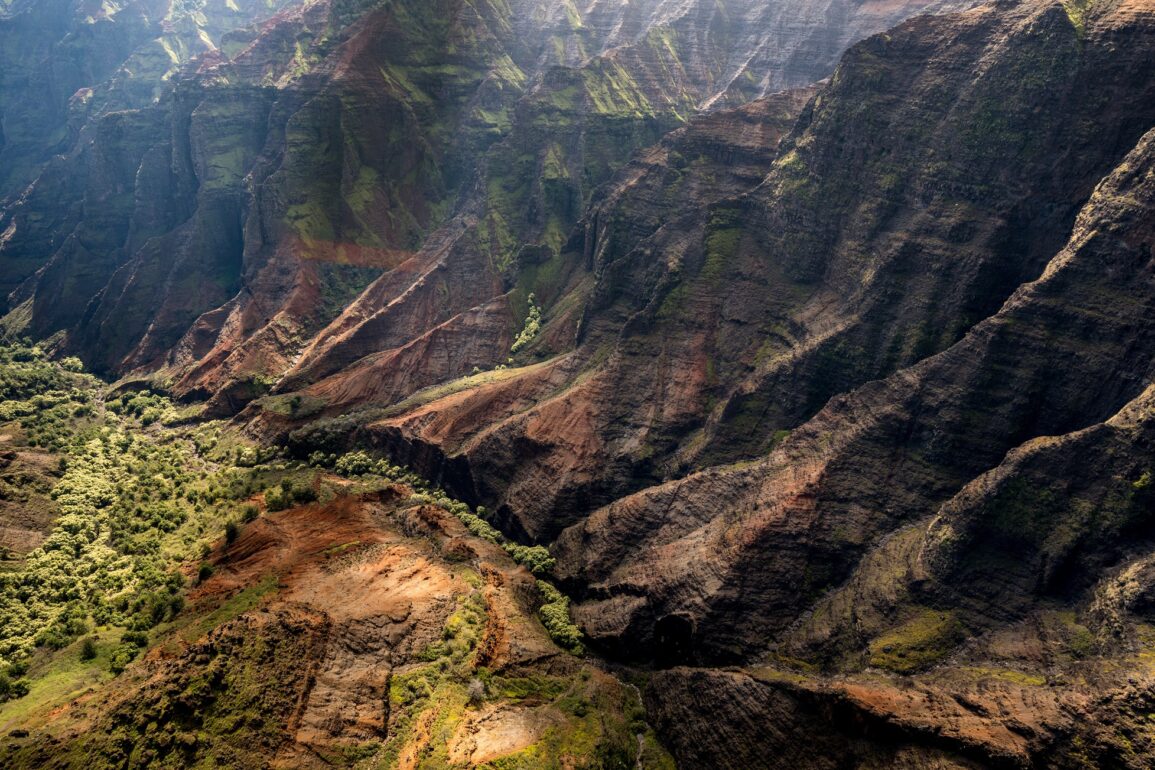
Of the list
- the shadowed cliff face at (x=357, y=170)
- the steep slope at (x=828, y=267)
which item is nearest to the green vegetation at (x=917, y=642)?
the steep slope at (x=828, y=267)

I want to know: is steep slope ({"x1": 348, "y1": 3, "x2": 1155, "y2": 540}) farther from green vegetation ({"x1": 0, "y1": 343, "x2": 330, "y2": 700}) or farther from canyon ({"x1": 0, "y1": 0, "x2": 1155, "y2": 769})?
green vegetation ({"x1": 0, "y1": 343, "x2": 330, "y2": 700})

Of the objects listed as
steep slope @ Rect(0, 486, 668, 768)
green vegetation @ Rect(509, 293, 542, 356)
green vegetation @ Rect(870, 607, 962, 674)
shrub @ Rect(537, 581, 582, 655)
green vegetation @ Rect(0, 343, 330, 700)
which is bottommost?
green vegetation @ Rect(0, 343, 330, 700)

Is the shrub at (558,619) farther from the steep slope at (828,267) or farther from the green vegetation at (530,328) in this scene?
the green vegetation at (530,328)

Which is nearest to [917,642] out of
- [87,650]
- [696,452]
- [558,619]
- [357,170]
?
[558,619]

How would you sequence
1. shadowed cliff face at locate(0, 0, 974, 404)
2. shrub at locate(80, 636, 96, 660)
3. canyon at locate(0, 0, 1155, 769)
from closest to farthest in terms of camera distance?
canyon at locate(0, 0, 1155, 769) → shrub at locate(80, 636, 96, 660) → shadowed cliff face at locate(0, 0, 974, 404)

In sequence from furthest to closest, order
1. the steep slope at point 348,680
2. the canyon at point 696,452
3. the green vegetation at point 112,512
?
the green vegetation at point 112,512 → the canyon at point 696,452 → the steep slope at point 348,680

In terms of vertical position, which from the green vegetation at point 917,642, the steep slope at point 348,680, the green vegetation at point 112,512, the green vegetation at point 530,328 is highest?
the green vegetation at point 530,328

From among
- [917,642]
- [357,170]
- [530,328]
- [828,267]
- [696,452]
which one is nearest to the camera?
[917,642]

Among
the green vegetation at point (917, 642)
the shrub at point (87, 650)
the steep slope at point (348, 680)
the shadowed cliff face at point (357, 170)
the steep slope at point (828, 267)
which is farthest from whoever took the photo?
the shadowed cliff face at point (357, 170)

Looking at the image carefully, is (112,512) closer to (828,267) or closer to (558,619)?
(558,619)

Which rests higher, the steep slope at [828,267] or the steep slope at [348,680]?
the steep slope at [828,267]

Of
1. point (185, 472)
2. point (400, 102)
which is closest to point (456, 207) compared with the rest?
point (400, 102)

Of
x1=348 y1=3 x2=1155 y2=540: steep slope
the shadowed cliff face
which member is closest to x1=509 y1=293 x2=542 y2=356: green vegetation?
the shadowed cliff face
